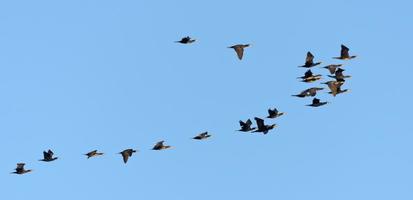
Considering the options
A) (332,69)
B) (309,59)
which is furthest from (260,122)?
(332,69)

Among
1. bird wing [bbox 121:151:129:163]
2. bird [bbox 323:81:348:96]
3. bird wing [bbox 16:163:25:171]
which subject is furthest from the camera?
bird wing [bbox 16:163:25:171]

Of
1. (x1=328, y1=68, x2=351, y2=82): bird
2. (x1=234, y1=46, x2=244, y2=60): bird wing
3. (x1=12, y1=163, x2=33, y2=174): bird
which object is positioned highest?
(x1=234, y1=46, x2=244, y2=60): bird wing

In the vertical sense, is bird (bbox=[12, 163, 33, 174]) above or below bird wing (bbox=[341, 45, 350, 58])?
below

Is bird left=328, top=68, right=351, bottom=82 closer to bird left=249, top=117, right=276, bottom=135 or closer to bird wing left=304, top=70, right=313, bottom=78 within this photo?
bird wing left=304, top=70, right=313, bottom=78

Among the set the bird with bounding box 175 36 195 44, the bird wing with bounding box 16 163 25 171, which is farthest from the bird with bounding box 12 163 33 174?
the bird with bounding box 175 36 195 44

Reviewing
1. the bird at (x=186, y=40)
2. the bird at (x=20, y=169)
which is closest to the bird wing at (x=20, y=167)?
the bird at (x=20, y=169)

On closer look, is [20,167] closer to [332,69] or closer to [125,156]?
[125,156]

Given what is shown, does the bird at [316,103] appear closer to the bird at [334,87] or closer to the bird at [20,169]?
the bird at [334,87]

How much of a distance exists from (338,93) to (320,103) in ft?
8.59

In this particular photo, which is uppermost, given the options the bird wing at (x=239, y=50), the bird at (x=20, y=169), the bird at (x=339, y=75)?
the bird wing at (x=239, y=50)

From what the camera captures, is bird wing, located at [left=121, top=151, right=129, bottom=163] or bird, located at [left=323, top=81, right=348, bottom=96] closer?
bird, located at [left=323, top=81, right=348, bottom=96]

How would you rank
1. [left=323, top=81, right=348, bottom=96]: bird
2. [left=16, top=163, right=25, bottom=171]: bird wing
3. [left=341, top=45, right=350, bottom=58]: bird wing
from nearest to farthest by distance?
[left=323, top=81, right=348, bottom=96]: bird < [left=341, top=45, right=350, bottom=58]: bird wing < [left=16, top=163, right=25, bottom=171]: bird wing

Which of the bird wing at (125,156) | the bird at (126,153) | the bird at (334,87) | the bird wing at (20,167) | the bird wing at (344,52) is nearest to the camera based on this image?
the bird at (334,87)

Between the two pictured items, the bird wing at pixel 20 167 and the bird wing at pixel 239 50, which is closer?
the bird wing at pixel 239 50
